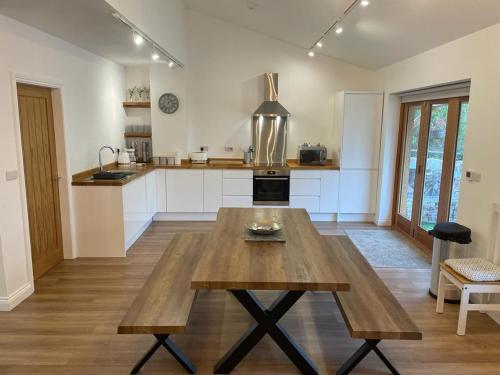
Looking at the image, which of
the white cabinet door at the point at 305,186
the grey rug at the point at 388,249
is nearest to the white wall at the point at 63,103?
the white cabinet door at the point at 305,186

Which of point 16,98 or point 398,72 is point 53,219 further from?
point 398,72

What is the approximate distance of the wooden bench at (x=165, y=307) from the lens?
6.98ft

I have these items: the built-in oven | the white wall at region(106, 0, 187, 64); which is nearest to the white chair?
the built-in oven

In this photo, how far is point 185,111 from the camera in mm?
6094

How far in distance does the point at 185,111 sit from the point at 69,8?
3.30 m

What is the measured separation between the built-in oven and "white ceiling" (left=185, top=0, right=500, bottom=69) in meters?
2.05

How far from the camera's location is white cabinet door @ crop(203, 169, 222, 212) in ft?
19.2

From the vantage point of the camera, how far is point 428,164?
4770 millimetres

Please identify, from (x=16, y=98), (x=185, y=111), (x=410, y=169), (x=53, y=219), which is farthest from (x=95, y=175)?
(x=410, y=169)

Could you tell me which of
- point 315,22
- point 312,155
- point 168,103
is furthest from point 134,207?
point 315,22

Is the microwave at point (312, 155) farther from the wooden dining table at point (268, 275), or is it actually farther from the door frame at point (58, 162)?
the door frame at point (58, 162)

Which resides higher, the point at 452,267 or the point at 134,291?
the point at 452,267

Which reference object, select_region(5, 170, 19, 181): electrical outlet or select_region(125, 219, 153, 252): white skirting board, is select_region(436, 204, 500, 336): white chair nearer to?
select_region(125, 219, 153, 252): white skirting board

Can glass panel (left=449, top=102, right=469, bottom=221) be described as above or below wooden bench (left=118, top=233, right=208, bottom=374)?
above
